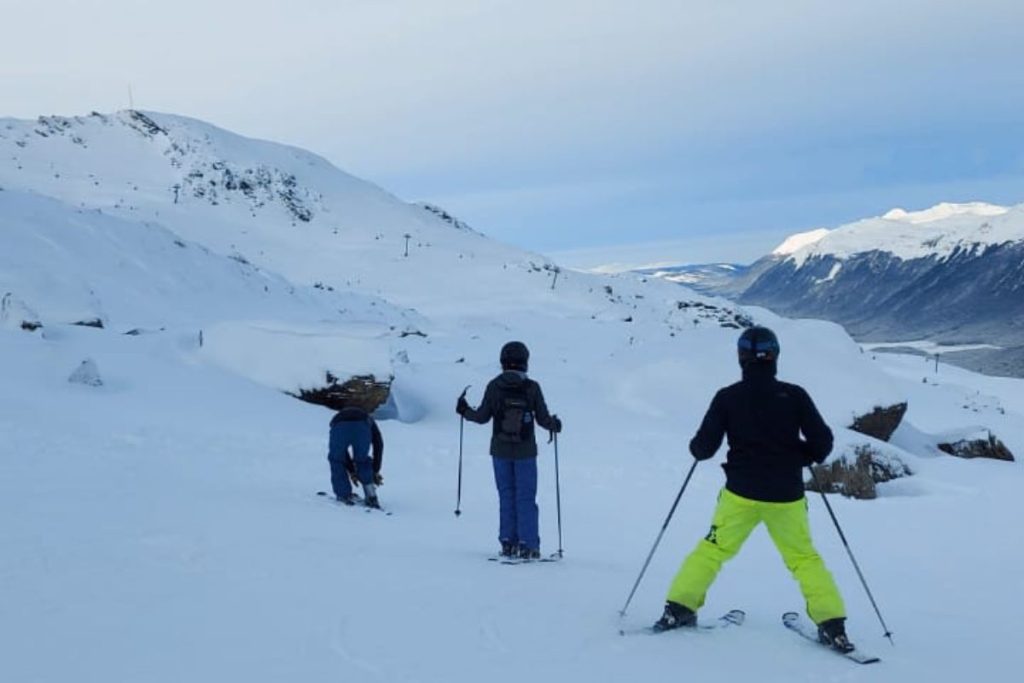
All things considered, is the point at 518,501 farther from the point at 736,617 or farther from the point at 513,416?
the point at 736,617

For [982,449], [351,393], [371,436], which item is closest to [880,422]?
[982,449]

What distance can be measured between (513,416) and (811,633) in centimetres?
306

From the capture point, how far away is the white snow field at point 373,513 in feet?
17.1

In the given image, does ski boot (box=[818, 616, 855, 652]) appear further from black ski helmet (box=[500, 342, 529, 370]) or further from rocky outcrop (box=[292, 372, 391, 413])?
rocky outcrop (box=[292, 372, 391, 413])

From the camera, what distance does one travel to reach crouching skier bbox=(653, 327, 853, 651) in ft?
18.1

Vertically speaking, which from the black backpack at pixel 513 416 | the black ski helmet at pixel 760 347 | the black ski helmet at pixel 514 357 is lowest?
the black backpack at pixel 513 416

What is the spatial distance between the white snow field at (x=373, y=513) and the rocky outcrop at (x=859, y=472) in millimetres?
340

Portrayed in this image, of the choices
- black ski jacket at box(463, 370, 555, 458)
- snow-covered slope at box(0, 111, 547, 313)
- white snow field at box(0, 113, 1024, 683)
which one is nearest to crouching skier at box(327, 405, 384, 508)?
white snow field at box(0, 113, 1024, 683)

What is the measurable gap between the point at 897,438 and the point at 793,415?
56.2ft

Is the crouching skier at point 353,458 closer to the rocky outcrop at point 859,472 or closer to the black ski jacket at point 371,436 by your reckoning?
the black ski jacket at point 371,436

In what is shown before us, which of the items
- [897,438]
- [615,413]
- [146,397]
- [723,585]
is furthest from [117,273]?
[723,585]

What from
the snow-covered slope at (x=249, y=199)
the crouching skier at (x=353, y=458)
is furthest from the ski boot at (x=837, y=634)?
the snow-covered slope at (x=249, y=199)

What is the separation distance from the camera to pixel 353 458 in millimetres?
10945

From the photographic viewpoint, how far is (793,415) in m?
5.53
